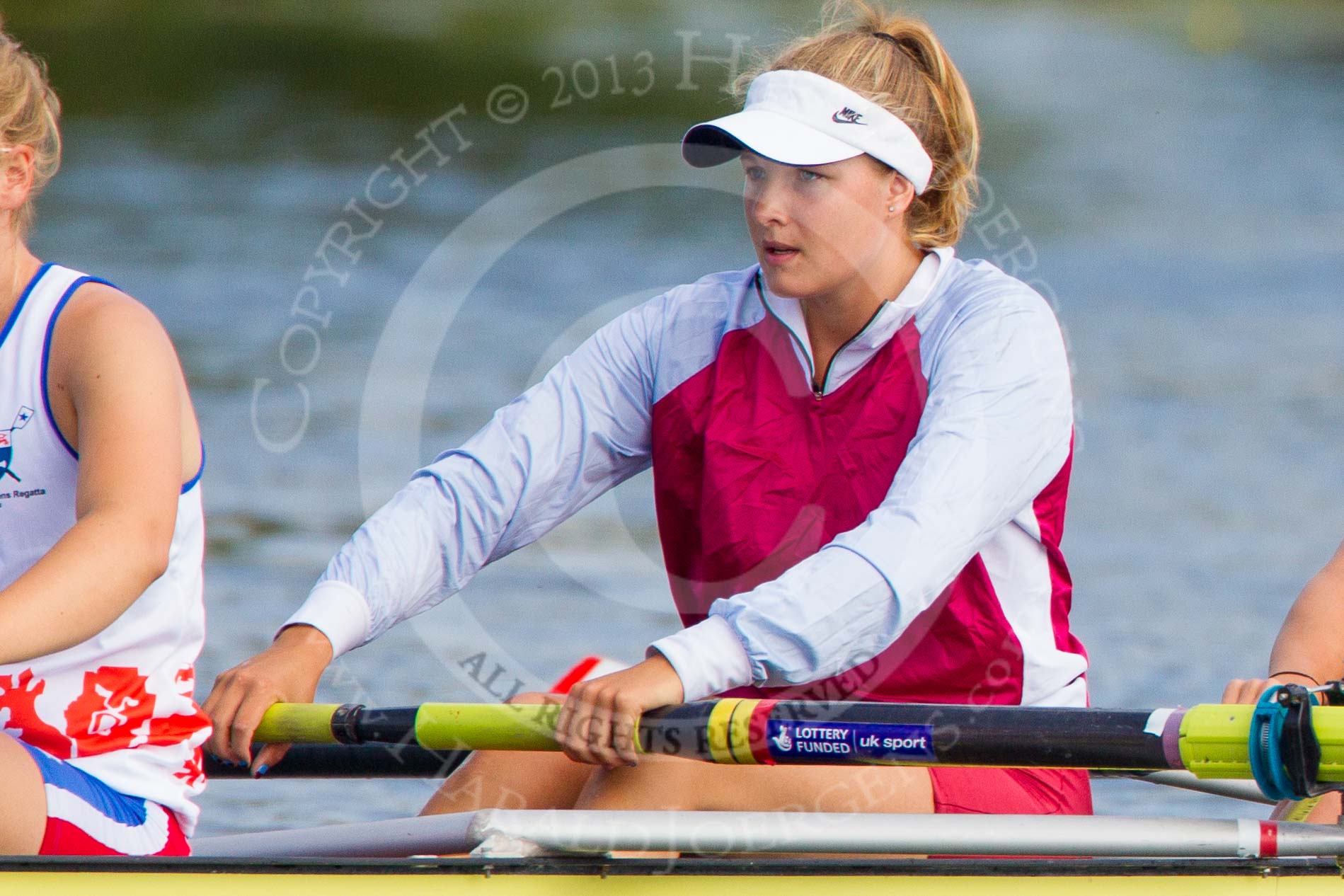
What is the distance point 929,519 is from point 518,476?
0.66 metres

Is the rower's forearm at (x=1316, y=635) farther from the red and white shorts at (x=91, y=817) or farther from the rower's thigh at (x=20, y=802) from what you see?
the rower's thigh at (x=20, y=802)

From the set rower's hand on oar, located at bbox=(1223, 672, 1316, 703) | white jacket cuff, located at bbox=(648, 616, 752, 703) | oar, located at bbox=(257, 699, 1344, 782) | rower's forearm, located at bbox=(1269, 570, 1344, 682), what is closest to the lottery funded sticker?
oar, located at bbox=(257, 699, 1344, 782)

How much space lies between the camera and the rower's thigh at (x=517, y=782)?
7.58ft

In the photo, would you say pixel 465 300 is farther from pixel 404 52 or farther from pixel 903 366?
pixel 903 366

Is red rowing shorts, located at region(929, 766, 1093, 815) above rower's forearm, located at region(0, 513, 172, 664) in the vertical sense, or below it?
below

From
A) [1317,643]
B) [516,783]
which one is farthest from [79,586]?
[1317,643]

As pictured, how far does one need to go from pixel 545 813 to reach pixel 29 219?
2.75ft

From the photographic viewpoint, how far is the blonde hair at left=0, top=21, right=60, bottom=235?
186 centimetres

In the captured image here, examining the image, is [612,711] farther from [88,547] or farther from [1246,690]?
[1246,690]

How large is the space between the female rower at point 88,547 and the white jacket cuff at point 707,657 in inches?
20.4

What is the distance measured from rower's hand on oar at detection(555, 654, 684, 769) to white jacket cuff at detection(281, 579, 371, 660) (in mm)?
439

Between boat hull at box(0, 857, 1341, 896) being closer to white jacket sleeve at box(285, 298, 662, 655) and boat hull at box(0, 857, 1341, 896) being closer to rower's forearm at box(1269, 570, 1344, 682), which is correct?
white jacket sleeve at box(285, 298, 662, 655)

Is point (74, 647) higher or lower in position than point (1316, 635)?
lower

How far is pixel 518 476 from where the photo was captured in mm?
2549
